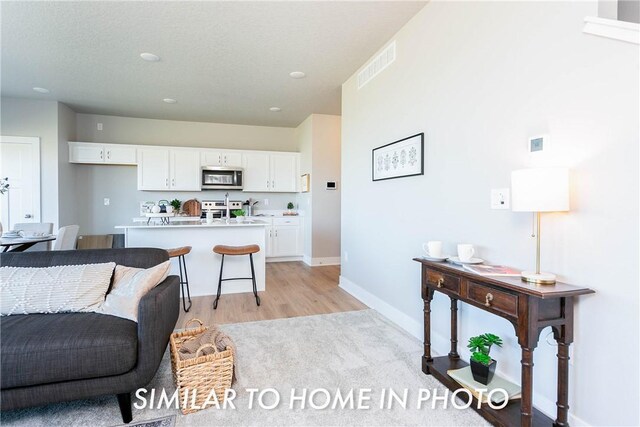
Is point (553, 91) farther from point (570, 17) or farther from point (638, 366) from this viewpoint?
point (638, 366)

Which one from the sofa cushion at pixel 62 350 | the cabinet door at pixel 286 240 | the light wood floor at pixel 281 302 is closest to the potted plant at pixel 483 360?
the light wood floor at pixel 281 302

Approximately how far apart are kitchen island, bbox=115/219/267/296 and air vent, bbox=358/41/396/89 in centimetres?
209

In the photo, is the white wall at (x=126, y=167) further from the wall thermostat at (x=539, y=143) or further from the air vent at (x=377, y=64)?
the wall thermostat at (x=539, y=143)

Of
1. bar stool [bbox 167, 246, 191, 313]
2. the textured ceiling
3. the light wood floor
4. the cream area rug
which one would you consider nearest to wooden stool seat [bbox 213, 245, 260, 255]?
bar stool [bbox 167, 246, 191, 313]

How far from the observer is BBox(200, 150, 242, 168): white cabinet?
613 centimetres

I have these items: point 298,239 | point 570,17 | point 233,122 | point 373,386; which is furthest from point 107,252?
point 233,122

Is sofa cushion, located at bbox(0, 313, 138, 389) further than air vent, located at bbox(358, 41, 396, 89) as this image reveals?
No

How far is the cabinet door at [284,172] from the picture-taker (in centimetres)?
648

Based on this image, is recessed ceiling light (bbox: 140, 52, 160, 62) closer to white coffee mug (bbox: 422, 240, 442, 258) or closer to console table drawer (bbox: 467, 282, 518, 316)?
white coffee mug (bbox: 422, 240, 442, 258)

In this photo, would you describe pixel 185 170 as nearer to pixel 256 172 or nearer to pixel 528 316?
pixel 256 172

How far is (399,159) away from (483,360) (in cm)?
178

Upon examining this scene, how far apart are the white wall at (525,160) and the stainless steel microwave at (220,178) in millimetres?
3624

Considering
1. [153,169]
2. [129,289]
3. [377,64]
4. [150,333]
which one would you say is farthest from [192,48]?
[153,169]

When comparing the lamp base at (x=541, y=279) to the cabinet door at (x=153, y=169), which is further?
the cabinet door at (x=153, y=169)
